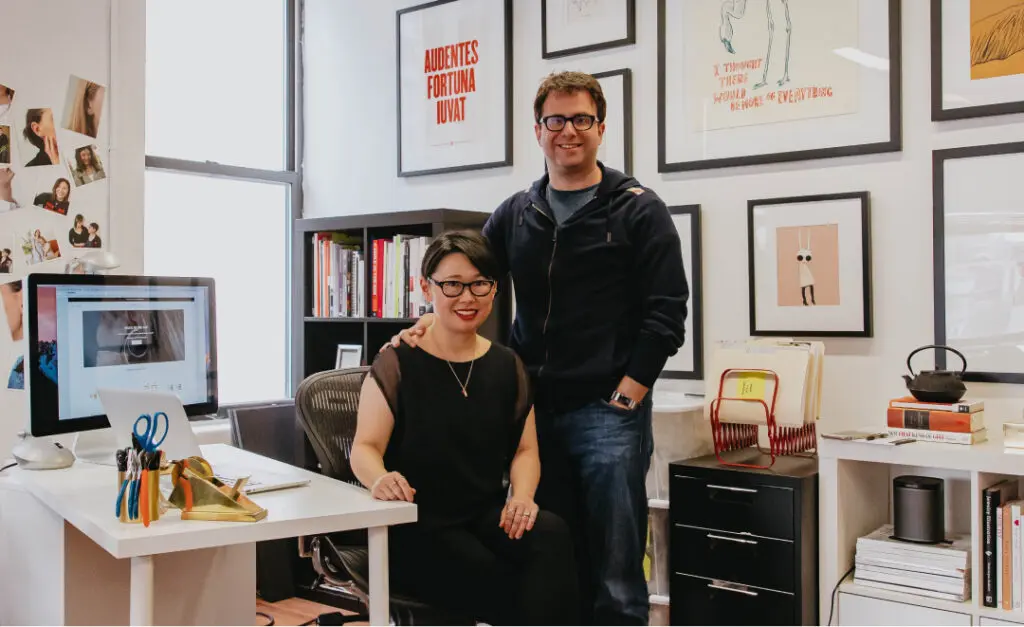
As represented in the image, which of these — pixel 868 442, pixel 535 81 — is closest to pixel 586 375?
pixel 868 442

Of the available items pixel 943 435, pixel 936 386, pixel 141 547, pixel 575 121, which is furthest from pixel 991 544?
pixel 141 547

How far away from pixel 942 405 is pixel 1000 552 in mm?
393

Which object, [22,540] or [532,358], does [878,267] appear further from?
[22,540]

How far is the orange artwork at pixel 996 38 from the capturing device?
8.47 feet

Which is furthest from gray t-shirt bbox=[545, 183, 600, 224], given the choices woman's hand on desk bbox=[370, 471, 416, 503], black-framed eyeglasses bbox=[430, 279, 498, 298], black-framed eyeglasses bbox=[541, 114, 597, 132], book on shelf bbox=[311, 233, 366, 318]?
book on shelf bbox=[311, 233, 366, 318]

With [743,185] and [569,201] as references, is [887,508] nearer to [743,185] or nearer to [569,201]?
[743,185]

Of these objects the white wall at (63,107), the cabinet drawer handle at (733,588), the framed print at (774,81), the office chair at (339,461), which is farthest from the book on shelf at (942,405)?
the white wall at (63,107)

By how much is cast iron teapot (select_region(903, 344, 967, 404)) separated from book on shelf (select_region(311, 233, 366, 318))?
2.03 metres

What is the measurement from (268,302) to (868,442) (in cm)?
284

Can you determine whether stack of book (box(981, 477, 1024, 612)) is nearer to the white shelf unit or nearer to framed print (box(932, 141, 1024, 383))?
the white shelf unit

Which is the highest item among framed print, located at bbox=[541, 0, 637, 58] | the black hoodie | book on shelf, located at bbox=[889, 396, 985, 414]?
framed print, located at bbox=[541, 0, 637, 58]

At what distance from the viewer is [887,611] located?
2.44 meters

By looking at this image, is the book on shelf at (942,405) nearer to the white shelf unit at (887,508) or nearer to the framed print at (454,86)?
the white shelf unit at (887,508)

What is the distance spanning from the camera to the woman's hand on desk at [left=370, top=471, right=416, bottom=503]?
5.93 feet
